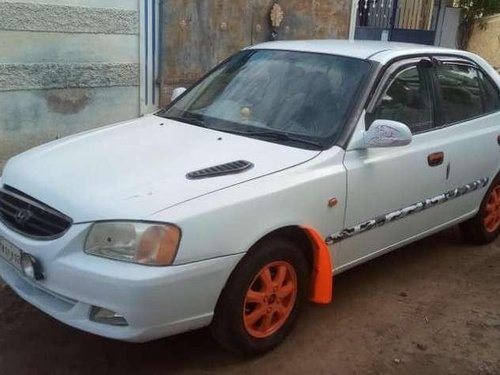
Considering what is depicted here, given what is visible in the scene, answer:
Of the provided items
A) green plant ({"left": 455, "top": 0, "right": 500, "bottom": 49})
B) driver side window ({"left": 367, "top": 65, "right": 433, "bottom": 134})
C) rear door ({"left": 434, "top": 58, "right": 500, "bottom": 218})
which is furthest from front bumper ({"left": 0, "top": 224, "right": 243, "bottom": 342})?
green plant ({"left": 455, "top": 0, "right": 500, "bottom": 49})

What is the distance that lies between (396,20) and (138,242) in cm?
1141

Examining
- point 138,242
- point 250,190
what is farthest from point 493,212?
point 138,242

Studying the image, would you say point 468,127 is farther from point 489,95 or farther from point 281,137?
point 281,137

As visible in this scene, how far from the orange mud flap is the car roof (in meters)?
1.31

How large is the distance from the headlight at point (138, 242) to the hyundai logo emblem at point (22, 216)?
468 millimetres

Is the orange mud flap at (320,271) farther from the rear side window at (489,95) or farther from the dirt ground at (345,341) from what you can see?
the rear side window at (489,95)

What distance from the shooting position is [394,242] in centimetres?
418

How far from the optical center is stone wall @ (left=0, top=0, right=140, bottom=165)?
21.1 feet

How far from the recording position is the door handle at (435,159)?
4234 millimetres

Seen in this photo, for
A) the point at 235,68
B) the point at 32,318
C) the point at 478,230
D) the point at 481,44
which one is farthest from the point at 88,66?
the point at 481,44

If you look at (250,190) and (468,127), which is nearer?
(250,190)

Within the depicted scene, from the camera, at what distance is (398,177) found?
397 centimetres

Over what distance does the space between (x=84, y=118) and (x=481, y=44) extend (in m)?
11.2

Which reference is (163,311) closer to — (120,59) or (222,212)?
(222,212)
